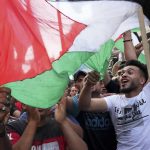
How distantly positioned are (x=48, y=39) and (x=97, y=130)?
1154 mm

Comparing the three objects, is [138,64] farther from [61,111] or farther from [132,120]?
[61,111]

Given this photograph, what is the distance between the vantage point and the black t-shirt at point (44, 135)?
119 inches

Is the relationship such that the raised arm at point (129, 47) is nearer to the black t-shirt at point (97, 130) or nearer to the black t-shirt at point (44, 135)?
the black t-shirt at point (97, 130)


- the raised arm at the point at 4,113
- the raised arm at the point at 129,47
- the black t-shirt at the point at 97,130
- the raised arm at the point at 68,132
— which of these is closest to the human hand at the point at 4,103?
the raised arm at the point at 4,113

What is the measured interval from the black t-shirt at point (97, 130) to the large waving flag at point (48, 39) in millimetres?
905

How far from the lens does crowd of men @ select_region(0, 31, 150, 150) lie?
305 cm

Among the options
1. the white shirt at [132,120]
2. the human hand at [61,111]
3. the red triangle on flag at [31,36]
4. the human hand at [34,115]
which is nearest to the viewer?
the red triangle on flag at [31,36]

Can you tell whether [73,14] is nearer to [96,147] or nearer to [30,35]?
[30,35]

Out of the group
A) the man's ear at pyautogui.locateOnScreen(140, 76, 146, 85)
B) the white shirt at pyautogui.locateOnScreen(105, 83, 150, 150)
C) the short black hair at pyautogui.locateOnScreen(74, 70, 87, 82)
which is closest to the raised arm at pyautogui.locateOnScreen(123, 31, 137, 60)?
the man's ear at pyautogui.locateOnScreen(140, 76, 146, 85)

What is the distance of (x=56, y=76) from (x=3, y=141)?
0.55m

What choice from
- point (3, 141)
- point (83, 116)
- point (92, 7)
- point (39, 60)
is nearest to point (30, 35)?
point (39, 60)

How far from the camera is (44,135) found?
306 centimetres

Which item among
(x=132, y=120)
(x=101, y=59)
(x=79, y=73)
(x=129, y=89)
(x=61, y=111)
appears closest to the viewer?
(x=61, y=111)

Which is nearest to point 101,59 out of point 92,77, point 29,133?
point 92,77
